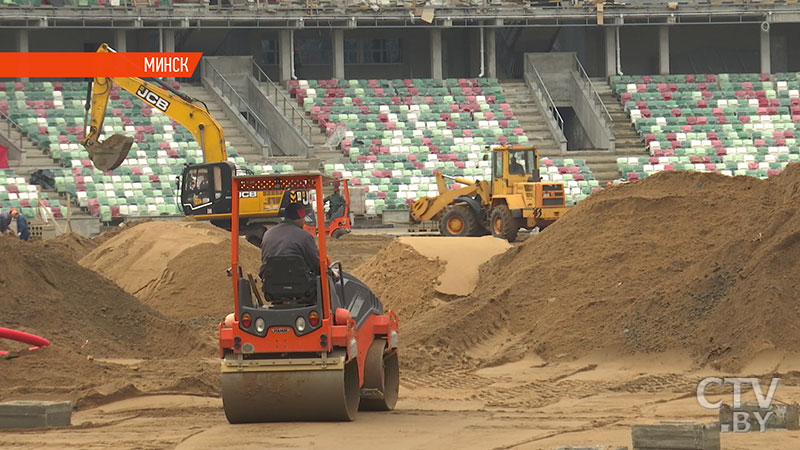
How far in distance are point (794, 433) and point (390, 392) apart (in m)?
4.17

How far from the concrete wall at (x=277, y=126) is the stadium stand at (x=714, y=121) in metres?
10.5

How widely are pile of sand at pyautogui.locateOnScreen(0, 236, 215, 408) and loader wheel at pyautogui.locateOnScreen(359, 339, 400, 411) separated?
2.84m

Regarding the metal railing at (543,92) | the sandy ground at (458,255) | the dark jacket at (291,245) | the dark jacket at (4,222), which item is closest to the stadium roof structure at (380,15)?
the metal railing at (543,92)

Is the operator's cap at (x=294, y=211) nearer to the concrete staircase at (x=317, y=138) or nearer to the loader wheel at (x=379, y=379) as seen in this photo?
the loader wheel at (x=379, y=379)

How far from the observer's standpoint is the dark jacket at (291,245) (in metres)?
11.4

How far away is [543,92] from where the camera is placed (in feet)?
168

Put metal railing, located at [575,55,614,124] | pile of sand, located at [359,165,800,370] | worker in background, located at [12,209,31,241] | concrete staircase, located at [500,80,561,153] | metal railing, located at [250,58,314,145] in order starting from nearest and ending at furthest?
1. pile of sand, located at [359,165,800,370]
2. worker in background, located at [12,209,31,241]
3. metal railing, located at [250,58,314,145]
4. concrete staircase, located at [500,80,561,153]
5. metal railing, located at [575,55,614,124]

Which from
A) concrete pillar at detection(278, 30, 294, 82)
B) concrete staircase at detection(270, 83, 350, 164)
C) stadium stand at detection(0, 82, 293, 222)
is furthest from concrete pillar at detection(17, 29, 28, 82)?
concrete pillar at detection(278, 30, 294, 82)

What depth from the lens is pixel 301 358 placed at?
11.6 m

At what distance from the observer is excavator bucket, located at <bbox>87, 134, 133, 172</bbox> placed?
105ft

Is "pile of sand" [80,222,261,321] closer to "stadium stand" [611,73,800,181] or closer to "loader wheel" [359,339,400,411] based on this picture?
"loader wheel" [359,339,400,411]

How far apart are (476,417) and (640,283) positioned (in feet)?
19.6

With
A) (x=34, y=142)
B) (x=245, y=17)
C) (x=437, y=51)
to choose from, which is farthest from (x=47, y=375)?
(x=437, y=51)

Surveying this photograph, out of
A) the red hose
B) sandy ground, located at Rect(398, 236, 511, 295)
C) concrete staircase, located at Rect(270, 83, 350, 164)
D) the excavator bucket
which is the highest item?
concrete staircase, located at Rect(270, 83, 350, 164)
